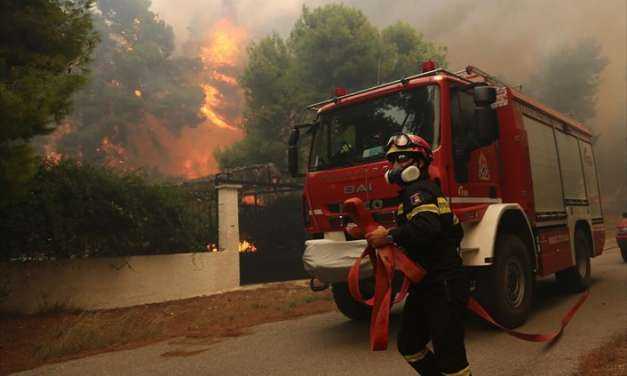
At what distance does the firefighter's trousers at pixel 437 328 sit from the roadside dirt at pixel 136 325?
3291 millimetres

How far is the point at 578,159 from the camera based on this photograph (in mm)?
8547

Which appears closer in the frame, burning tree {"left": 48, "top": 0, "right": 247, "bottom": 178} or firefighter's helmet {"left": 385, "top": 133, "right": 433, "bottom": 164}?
firefighter's helmet {"left": 385, "top": 133, "right": 433, "bottom": 164}

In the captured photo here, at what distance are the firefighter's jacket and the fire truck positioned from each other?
66.1 inches

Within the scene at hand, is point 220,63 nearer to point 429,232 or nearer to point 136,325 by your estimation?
point 136,325

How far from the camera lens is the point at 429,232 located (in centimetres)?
283

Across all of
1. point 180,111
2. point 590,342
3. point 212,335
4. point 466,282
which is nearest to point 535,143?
point 590,342

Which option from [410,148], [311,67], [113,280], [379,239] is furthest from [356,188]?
[311,67]

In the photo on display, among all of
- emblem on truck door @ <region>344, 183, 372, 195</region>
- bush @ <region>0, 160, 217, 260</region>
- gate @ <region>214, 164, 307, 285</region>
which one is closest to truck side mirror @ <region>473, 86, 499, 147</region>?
emblem on truck door @ <region>344, 183, 372, 195</region>

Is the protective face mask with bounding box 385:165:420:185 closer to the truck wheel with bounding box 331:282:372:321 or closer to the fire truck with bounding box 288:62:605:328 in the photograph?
the fire truck with bounding box 288:62:605:328

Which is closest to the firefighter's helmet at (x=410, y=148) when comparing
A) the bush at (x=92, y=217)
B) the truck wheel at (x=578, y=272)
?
the bush at (x=92, y=217)

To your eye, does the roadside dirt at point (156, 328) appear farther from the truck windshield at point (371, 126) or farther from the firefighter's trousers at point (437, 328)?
the truck windshield at point (371, 126)

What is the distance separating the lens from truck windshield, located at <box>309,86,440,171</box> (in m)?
5.41

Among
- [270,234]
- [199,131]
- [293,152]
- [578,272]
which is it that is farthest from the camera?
[199,131]

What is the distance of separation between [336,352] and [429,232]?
2729 mm
